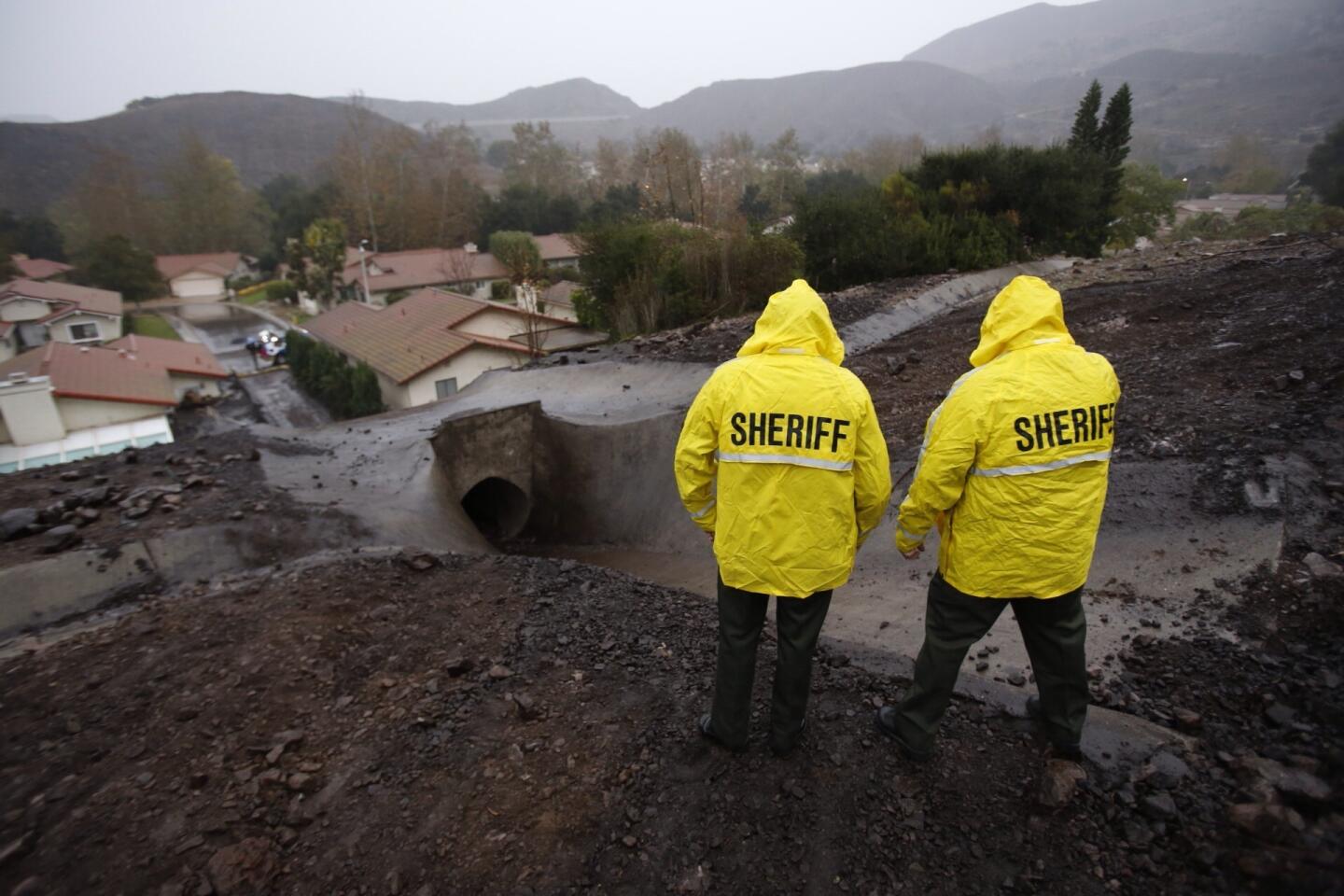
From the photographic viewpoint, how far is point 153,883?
8.04 feet

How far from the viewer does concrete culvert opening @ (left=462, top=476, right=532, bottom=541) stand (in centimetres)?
988

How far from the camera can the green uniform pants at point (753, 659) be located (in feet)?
9.04

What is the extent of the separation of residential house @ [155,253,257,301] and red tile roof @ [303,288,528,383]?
101ft

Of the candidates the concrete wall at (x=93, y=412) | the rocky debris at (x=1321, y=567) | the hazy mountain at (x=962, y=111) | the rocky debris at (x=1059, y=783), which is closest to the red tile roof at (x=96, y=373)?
the concrete wall at (x=93, y=412)

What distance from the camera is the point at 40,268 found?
4519 cm

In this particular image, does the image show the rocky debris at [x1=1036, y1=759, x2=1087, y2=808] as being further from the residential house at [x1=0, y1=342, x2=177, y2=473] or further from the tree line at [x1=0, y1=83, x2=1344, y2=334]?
the residential house at [x1=0, y1=342, x2=177, y2=473]

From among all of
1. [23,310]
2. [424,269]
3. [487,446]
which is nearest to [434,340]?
[487,446]

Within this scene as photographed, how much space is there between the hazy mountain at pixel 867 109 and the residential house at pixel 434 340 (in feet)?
438

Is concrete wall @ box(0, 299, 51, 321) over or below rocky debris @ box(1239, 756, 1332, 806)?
below

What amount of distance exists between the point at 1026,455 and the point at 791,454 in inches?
33.9

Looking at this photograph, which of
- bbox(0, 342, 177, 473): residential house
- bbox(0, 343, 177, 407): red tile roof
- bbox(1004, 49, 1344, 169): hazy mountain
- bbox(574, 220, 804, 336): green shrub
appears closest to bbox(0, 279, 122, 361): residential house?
bbox(0, 343, 177, 407): red tile roof

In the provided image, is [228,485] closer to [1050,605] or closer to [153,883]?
[153,883]

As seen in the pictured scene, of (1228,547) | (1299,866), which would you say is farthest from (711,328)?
(1299,866)

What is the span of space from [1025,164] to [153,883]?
21666 mm
